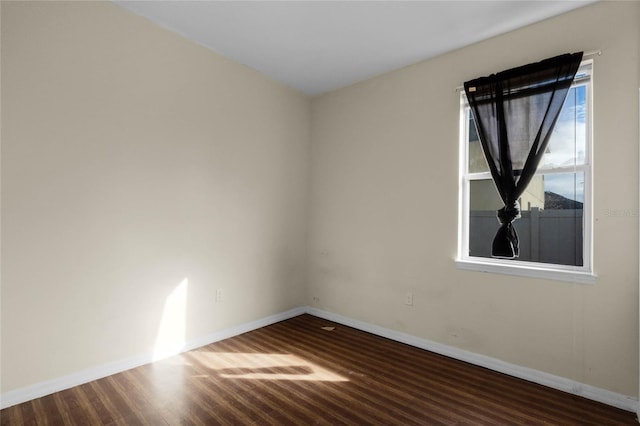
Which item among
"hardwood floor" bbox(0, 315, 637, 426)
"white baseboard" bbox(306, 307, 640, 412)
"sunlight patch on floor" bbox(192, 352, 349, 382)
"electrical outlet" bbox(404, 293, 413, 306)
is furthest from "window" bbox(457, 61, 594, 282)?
"sunlight patch on floor" bbox(192, 352, 349, 382)

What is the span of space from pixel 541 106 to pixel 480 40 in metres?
0.83

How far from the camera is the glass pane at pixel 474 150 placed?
9.77 ft

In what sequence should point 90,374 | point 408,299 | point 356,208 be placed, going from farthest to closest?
point 356,208 < point 408,299 < point 90,374

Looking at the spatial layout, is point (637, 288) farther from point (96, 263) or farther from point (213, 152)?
point (96, 263)

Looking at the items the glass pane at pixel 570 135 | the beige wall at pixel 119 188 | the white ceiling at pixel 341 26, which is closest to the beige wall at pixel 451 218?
the glass pane at pixel 570 135

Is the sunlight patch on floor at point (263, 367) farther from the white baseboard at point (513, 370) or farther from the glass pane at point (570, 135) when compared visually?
the glass pane at point (570, 135)

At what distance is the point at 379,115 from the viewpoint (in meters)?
3.58

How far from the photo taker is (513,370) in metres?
2.64

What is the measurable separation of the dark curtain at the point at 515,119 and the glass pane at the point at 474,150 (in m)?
0.15

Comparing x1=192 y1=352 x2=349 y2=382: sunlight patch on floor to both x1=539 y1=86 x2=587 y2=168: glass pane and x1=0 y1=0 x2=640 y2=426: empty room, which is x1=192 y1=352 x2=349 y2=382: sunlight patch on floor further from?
x1=539 y1=86 x2=587 y2=168: glass pane

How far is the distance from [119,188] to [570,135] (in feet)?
11.7

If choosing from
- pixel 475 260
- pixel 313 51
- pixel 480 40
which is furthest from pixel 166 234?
pixel 480 40

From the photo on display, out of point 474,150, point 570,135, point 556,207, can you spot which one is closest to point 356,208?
point 474,150

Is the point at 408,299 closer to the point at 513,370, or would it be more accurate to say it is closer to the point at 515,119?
the point at 513,370
